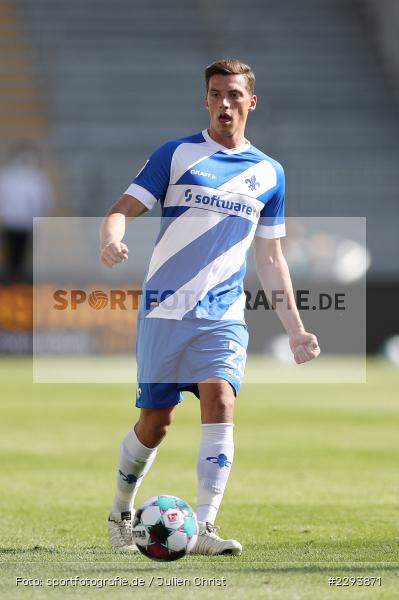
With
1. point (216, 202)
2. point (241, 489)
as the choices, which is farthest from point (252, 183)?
point (241, 489)

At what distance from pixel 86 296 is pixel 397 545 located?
15.1 metres

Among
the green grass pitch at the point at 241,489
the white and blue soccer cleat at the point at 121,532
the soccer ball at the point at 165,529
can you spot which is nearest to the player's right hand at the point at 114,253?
the soccer ball at the point at 165,529

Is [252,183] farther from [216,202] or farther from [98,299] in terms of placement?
[98,299]

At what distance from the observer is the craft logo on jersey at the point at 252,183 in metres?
6.72

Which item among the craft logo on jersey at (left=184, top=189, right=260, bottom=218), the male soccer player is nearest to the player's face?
the male soccer player

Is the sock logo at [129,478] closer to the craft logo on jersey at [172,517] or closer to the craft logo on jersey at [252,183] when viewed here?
the craft logo on jersey at [172,517]

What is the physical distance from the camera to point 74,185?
25.9m

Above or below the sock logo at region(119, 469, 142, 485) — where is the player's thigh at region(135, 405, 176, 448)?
above

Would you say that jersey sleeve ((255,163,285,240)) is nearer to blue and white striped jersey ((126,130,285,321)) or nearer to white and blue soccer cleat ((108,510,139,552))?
blue and white striped jersey ((126,130,285,321))

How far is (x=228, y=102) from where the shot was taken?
260 inches

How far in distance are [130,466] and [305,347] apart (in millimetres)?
1114

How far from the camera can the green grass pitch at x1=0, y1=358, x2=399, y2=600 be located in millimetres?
5586

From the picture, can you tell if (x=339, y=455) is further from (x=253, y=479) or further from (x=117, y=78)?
(x=117, y=78)

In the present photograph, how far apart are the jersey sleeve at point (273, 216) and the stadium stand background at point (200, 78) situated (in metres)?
19.5
